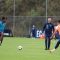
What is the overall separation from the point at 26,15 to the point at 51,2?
3.77m

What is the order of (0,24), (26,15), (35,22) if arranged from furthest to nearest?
(26,15), (35,22), (0,24)

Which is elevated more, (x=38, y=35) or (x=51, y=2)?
(x=51, y=2)

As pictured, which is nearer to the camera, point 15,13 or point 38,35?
point 38,35

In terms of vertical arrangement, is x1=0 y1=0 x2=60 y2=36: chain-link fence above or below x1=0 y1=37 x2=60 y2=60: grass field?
above

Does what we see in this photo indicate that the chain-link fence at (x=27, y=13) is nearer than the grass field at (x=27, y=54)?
No

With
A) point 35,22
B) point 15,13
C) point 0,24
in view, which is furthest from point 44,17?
point 0,24

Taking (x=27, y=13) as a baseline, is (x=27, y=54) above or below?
below

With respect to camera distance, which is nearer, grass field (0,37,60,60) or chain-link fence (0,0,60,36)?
grass field (0,37,60,60)

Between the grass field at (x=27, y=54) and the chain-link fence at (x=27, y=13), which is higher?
the chain-link fence at (x=27, y=13)

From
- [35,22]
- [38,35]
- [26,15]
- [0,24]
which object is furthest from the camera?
[26,15]

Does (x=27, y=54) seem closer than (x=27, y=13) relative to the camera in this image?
Yes

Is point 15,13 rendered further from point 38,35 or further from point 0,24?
point 0,24

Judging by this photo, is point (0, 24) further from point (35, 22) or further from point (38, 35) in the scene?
point (35, 22)

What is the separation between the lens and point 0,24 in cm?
2897
